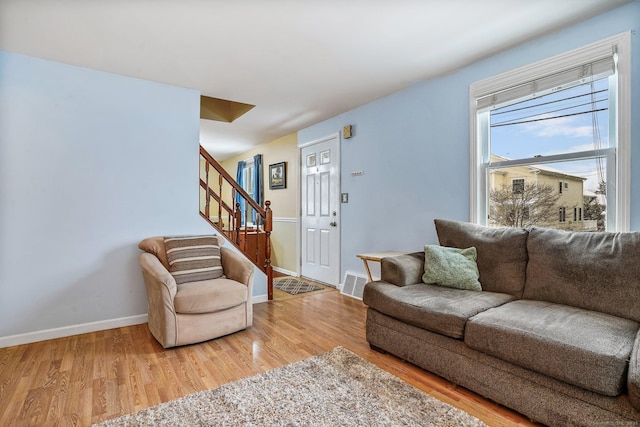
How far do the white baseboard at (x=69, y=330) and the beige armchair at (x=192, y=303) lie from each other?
0.45 meters

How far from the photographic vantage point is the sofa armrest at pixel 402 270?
100.0 inches

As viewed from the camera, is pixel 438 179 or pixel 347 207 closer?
pixel 438 179

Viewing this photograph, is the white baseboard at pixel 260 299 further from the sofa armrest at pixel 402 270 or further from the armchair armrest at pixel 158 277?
the sofa armrest at pixel 402 270

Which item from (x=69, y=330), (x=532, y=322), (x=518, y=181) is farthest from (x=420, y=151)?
(x=69, y=330)

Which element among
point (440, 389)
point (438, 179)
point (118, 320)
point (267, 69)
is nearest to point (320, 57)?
point (267, 69)

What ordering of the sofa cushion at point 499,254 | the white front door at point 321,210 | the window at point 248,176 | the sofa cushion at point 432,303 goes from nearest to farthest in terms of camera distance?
the sofa cushion at point 432,303 → the sofa cushion at point 499,254 → the white front door at point 321,210 → the window at point 248,176

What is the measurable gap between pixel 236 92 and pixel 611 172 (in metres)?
3.38

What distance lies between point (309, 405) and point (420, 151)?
8.45 ft

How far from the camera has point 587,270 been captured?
1982 mm

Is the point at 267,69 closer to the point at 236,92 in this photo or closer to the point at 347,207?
the point at 236,92

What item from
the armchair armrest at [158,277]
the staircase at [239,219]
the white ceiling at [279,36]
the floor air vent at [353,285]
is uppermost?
the white ceiling at [279,36]

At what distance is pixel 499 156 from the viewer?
9.36 ft

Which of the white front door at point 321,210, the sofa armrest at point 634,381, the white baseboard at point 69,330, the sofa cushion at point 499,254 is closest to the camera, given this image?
the sofa armrest at point 634,381

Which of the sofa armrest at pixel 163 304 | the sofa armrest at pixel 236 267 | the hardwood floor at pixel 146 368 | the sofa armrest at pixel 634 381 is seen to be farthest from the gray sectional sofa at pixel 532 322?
the sofa armrest at pixel 163 304
